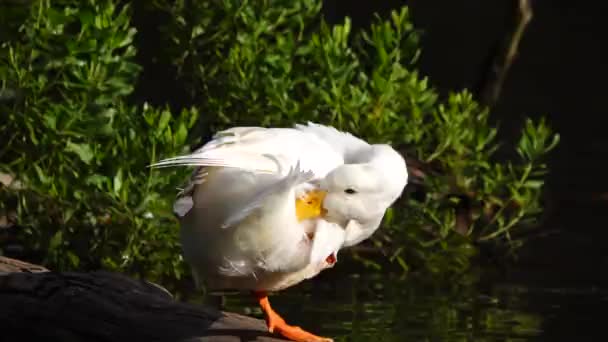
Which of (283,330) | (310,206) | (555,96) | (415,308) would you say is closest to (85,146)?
(415,308)

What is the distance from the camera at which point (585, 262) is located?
927 cm

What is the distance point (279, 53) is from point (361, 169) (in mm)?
2904

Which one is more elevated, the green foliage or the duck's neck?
the duck's neck

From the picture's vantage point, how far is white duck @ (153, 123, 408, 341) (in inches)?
219

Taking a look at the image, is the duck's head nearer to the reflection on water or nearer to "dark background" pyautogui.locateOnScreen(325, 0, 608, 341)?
the reflection on water

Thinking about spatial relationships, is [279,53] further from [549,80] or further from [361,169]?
[549,80]

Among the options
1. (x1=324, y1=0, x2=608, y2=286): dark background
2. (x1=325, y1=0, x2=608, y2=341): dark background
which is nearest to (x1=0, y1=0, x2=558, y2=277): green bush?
(x1=325, y1=0, x2=608, y2=341): dark background

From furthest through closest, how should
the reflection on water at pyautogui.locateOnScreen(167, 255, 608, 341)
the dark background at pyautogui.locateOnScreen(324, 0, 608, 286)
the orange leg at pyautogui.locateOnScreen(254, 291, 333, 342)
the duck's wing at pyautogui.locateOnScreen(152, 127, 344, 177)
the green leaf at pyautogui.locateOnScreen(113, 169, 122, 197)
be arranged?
the dark background at pyautogui.locateOnScreen(324, 0, 608, 286) → the green leaf at pyautogui.locateOnScreen(113, 169, 122, 197) → the reflection on water at pyautogui.locateOnScreen(167, 255, 608, 341) → the orange leg at pyautogui.locateOnScreen(254, 291, 333, 342) → the duck's wing at pyautogui.locateOnScreen(152, 127, 344, 177)

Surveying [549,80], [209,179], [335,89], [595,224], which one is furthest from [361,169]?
[549,80]

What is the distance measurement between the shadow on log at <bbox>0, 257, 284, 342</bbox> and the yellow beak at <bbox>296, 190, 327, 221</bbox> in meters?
0.50

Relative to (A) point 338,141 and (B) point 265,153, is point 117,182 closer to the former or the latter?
(A) point 338,141

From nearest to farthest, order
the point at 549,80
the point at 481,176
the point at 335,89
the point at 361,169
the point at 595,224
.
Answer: the point at 361,169
the point at 335,89
the point at 481,176
the point at 595,224
the point at 549,80

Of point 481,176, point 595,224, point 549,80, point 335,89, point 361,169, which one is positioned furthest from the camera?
point 549,80

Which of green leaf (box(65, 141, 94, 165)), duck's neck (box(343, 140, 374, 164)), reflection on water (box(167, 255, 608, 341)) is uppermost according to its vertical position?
duck's neck (box(343, 140, 374, 164))
